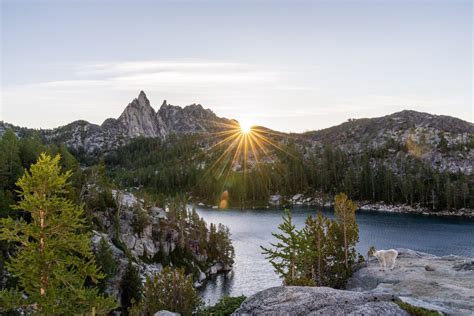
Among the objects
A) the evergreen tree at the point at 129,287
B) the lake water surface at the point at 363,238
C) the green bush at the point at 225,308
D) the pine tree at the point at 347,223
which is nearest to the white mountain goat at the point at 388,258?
the pine tree at the point at 347,223

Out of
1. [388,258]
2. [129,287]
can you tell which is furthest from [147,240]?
[388,258]

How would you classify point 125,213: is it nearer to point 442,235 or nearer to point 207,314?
point 207,314

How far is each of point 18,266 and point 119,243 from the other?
63.6 meters

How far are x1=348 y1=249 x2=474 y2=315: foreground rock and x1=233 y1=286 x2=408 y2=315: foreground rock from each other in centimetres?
965

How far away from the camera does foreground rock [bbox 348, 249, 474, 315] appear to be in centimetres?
3050

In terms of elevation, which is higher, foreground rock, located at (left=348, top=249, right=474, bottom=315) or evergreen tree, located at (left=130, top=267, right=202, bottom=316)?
foreground rock, located at (left=348, top=249, right=474, bottom=315)

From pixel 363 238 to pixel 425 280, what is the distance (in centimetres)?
7674

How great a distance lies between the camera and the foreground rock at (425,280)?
1201 inches

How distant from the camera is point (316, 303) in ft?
64.5

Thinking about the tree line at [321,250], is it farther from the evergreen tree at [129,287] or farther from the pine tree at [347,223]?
the evergreen tree at [129,287]

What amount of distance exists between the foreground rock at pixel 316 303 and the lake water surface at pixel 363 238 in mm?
49616

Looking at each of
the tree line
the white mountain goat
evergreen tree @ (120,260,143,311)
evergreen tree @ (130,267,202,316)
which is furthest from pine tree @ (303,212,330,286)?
evergreen tree @ (120,260,143,311)

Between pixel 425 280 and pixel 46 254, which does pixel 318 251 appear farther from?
pixel 46 254

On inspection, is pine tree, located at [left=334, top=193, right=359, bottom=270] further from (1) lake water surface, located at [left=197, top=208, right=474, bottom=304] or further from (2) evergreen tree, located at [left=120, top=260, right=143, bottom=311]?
(2) evergreen tree, located at [left=120, top=260, right=143, bottom=311]
